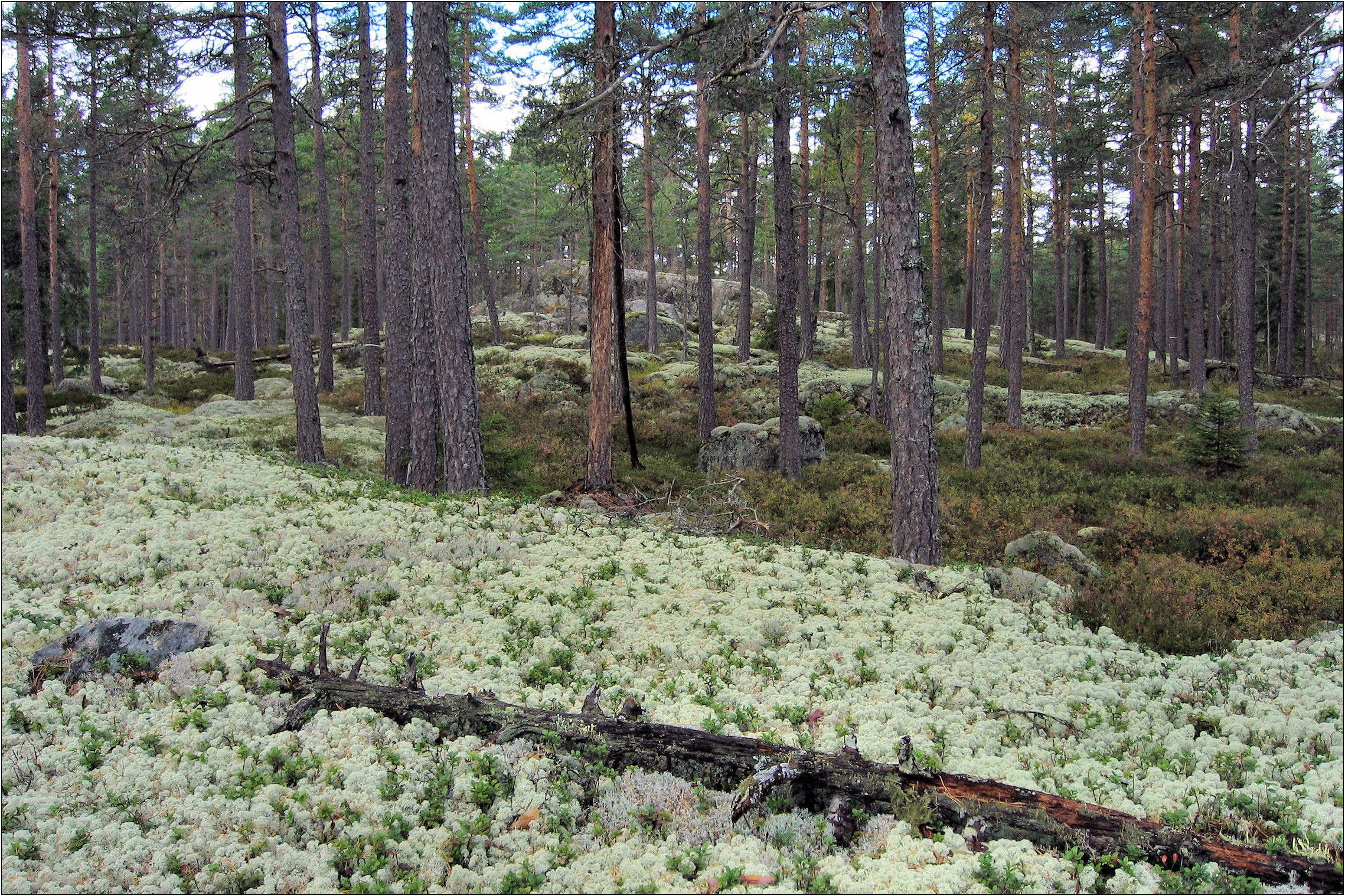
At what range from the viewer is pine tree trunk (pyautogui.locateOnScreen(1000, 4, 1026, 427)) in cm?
1656

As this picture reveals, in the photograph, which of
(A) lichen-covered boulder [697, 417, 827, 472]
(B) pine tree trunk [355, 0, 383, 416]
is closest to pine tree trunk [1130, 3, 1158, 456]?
(A) lichen-covered boulder [697, 417, 827, 472]

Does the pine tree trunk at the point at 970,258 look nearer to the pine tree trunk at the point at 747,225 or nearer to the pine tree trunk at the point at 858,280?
the pine tree trunk at the point at 858,280

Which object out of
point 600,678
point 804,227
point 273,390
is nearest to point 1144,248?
point 804,227

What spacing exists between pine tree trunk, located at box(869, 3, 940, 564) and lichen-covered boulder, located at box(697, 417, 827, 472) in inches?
350

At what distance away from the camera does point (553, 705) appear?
518 centimetres

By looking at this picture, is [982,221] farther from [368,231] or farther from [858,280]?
[368,231]

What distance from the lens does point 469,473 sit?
461 inches

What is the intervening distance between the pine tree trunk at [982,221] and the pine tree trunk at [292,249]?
542 inches

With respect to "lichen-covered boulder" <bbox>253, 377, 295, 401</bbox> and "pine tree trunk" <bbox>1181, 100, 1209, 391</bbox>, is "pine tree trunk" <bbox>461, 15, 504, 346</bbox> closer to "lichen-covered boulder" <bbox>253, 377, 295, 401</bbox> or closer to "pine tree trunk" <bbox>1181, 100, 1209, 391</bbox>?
"lichen-covered boulder" <bbox>253, 377, 295, 401</bbox>

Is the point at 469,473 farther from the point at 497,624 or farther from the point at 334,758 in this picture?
the point at 334,758

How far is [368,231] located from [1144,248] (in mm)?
21341

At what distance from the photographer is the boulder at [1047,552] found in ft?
33.4

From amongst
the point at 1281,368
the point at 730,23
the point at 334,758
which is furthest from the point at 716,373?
the point at 1281,368

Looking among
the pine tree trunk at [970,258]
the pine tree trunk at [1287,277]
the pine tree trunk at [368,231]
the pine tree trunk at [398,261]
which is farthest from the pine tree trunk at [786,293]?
the pine tree trunk at [1287,277]
